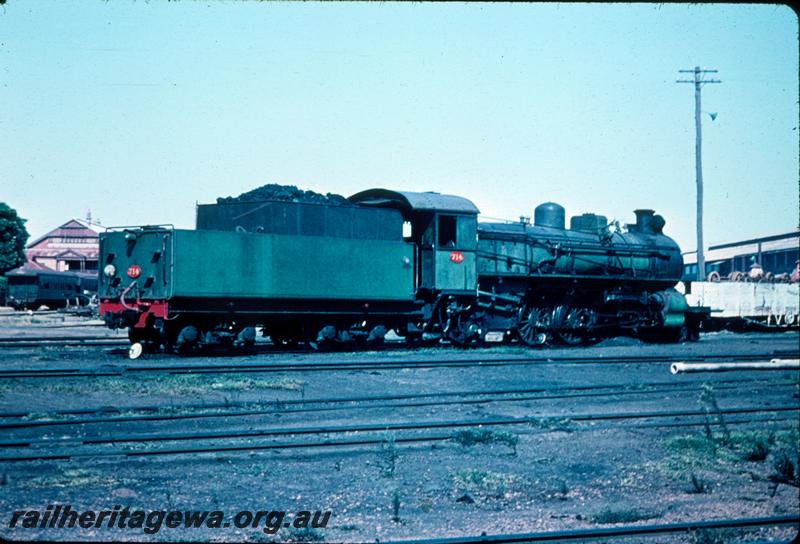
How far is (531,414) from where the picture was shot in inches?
386

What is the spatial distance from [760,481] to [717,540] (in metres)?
2.02

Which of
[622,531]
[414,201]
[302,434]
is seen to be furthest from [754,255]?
[622,531]

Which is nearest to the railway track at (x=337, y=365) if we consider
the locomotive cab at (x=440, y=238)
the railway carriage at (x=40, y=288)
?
the locomotive cab at (x=440, y=238)

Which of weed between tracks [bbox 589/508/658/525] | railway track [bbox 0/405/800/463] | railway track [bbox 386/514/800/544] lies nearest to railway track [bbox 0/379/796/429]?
railway track [bbox 0/405/800/463]

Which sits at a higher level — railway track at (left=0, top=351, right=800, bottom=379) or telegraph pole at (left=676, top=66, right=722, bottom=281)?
telegraph pole at (left=676, top=66, right=722, bottom=281)

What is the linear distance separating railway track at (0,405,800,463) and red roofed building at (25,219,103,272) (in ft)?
174

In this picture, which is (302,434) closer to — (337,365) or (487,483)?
(487,483)

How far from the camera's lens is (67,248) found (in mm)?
57938

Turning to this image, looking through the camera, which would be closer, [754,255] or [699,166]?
[699,166]

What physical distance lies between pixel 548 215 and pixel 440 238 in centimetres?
459

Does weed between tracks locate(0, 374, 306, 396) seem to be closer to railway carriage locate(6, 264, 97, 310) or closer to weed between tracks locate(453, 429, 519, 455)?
weed between tracks locate(453, 429, 519, 455)

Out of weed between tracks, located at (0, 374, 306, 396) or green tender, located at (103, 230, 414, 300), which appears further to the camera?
green tender, located at (103, 230, 414, 300)

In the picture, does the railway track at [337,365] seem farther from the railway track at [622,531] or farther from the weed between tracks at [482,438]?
the railway track at [622,531]

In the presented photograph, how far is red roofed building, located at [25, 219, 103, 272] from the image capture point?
188 feet
